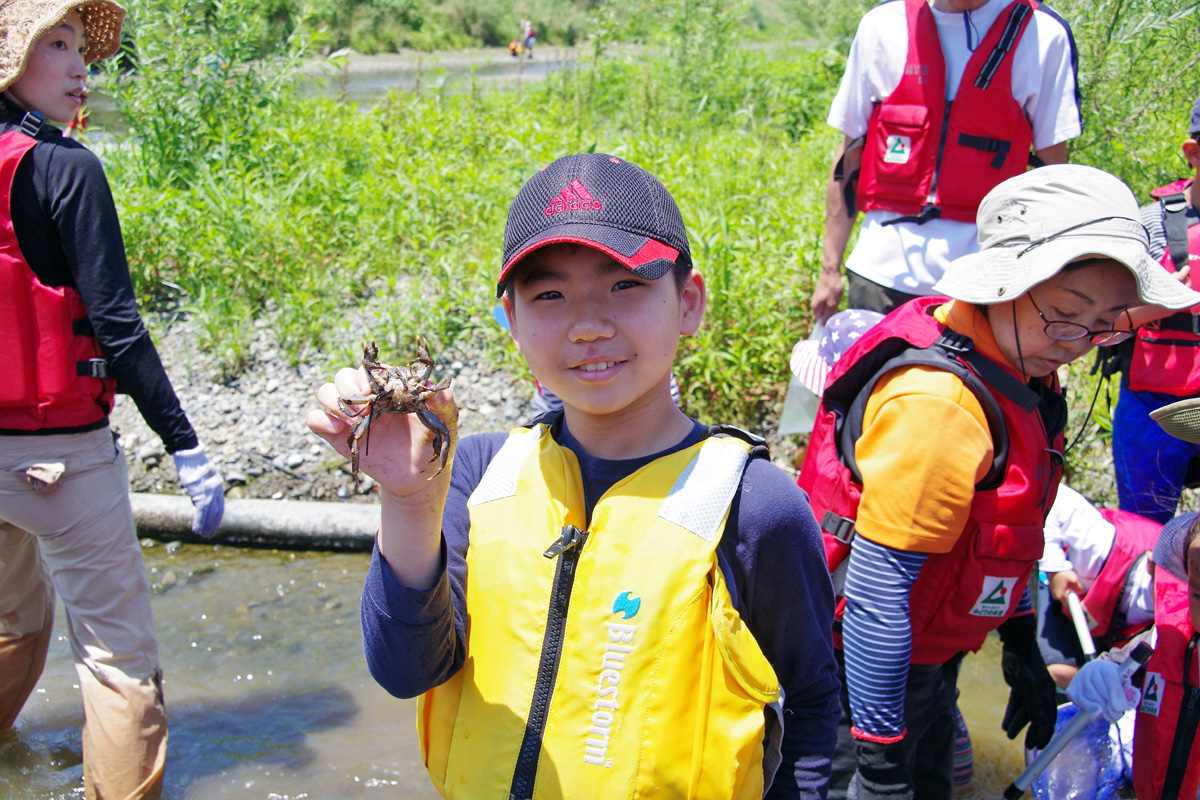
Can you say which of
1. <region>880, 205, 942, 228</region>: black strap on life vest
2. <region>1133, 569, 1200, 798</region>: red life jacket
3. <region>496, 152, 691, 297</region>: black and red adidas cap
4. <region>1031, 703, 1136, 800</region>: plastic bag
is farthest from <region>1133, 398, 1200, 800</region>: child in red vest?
<region>496, 152, 691, 297</region>: black and red adidas cap

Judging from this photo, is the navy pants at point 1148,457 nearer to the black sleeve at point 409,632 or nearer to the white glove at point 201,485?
the black sleeve at point 409,632

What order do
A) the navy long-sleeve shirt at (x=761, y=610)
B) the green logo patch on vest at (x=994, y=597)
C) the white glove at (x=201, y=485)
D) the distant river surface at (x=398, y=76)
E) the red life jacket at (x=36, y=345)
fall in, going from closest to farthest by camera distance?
the navy long-sleeve shirt at (x=761, y=610) < the green logo patch on vest at (x=994, y=597) < the red life jacket at (x=36, y=345) < the white glove at (x=201, y=485) < the distant river surface at (x=398, y=76)

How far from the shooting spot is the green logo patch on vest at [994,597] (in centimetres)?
207

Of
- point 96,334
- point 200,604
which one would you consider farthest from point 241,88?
point 96,334

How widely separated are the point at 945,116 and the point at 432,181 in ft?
14.6

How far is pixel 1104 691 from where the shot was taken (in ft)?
7.86

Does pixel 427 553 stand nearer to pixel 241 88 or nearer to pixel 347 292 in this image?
pixel 347 292

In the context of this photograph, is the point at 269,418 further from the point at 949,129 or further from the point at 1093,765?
the point at 1093,765

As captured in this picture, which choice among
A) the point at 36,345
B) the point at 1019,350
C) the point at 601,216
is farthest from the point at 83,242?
the point at 1019,350

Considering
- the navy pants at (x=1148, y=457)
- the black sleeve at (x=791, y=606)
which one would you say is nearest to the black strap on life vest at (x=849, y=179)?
the navy pants at (x=1148, y=457)

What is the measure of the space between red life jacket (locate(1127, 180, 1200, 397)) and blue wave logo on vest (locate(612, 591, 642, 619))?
104 inches

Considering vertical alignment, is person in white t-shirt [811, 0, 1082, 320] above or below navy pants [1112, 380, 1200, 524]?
above

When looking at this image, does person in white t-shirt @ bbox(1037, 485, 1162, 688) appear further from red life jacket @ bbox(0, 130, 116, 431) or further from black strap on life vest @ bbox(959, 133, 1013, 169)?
red life jacket @ bbox(0, 130, 116, 431)

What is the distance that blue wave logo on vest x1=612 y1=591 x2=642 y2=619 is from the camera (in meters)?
1.40
